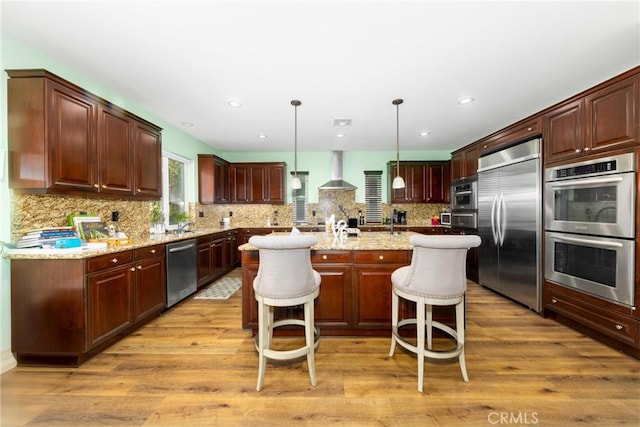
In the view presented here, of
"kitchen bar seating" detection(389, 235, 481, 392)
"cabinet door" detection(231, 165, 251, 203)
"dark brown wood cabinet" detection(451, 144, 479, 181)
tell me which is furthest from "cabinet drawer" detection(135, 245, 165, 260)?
"dark brown wood cabinet" detection(451, 144, 479, 181)

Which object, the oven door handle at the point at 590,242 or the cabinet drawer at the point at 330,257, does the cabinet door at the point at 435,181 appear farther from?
the cabinet drawer at the point at 330,257

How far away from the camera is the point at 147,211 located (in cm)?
354

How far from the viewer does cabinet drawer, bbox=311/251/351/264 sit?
2426mm

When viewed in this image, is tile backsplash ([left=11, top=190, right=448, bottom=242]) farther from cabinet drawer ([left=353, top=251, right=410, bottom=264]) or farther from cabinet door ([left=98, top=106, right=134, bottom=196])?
cabinet drawer ([left=353, top=251, right=410, bottom=264])

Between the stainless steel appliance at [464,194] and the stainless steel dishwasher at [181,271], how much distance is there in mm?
4520

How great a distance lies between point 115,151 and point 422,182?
17.5ft

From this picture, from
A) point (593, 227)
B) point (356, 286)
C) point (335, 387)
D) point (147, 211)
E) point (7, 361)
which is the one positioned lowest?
point (335, 387)

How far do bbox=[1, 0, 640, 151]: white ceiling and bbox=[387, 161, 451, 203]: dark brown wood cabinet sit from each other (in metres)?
2.05

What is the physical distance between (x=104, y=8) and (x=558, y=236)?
4530 millimetres

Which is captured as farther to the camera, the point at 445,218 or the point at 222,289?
the point at 445,218

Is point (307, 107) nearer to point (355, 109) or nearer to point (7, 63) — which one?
point (355, 109)

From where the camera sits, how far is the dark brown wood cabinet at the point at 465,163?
4.20 m

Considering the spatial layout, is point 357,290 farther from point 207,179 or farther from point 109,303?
point 207,179

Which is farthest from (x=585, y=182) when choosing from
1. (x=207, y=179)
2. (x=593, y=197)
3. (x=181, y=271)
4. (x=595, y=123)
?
(x=207, y=179)
